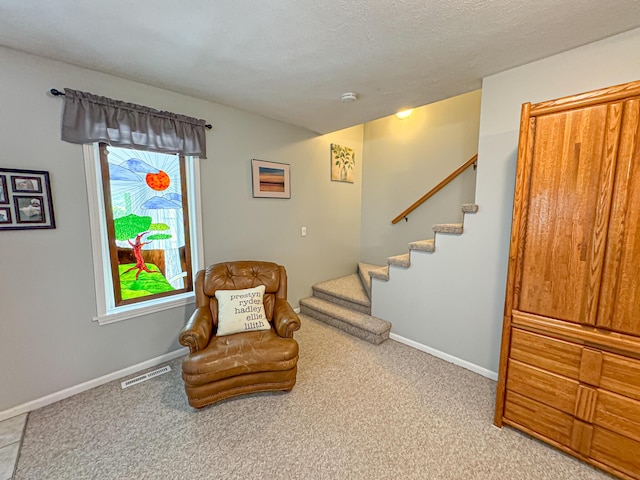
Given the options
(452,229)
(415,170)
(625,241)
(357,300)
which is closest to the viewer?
(625,241)

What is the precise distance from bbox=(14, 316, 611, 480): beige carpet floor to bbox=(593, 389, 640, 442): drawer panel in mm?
302

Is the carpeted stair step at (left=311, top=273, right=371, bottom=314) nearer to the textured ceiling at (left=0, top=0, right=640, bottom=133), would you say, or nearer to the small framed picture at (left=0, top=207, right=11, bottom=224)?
the textured ceiling at (left=0, top=0, right=640, bottom=133)

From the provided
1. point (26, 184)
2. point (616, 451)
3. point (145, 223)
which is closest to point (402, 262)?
point (616, 451)

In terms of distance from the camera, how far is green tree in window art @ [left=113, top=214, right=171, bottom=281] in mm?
2242

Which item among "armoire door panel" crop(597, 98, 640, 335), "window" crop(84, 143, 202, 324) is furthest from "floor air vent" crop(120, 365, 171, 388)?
"armoire door panel" crop(597, 98, 640, 335)

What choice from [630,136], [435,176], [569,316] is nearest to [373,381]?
[569,316]

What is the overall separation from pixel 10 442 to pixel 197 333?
120 cm

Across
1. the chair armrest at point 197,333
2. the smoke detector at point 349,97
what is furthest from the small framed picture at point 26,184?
the smoke detector at point 349,97

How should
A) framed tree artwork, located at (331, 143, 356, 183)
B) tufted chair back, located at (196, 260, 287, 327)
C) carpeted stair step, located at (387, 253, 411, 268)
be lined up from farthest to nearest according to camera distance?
framed tree artwork, located at (331, 143, 356, 183) → carpeted stair step, located at (387, 253, 411, 268) → tufted chair back, located at (196, 260, 287, 327)

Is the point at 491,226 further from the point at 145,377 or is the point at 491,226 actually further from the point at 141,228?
the point at 145,377

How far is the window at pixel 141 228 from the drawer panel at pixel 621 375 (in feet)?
10.00

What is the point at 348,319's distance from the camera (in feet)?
10.0

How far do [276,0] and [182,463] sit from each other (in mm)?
2522

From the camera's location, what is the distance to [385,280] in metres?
2.95
